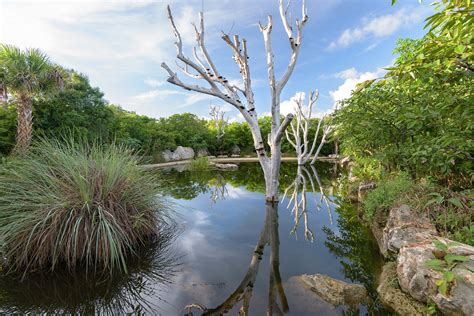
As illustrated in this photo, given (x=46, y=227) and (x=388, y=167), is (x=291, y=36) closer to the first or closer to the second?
(x=388, y=167)

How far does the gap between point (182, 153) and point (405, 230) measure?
17.1m

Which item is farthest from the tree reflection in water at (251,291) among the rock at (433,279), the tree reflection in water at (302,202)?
the rock at (433,279)

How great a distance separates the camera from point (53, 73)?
287 inches

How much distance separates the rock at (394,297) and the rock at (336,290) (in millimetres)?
142

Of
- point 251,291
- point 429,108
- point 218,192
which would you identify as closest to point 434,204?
point 429,108

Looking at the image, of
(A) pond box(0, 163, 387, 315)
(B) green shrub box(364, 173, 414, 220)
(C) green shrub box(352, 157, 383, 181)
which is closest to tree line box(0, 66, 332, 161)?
(A) pond box(0, 163, 387, 315)

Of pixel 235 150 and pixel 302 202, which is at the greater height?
pixel 235 150

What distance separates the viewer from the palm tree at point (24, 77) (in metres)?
6.77

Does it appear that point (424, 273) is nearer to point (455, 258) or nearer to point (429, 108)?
point (455, 258)

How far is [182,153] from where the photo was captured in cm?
1844

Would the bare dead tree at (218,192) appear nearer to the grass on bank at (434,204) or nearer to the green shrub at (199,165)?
the grass on bank at (434,204)

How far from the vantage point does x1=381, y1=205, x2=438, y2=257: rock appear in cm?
227

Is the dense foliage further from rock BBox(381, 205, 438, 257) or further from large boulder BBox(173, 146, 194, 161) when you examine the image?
large boulder BBox(173, 146, 194, 161)

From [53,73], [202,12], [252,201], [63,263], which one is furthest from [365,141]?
[53,73]
